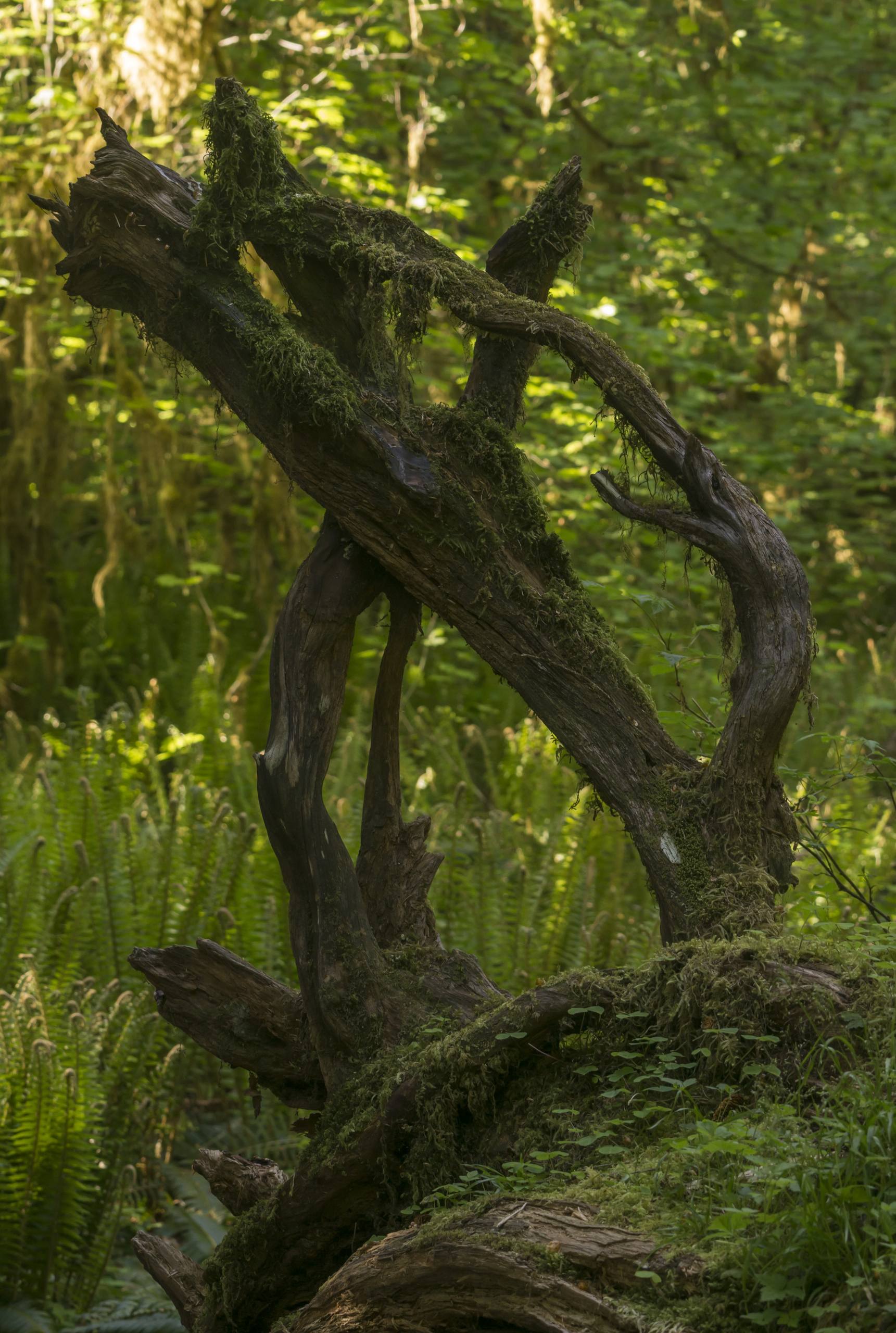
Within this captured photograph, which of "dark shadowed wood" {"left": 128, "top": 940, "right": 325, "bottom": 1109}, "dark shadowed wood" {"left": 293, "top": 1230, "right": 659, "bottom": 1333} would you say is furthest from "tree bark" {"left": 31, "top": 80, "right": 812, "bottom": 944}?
"dark shadowed wood" {"left": 293, "top": 1230, "right": 659, "bottom": 1333}

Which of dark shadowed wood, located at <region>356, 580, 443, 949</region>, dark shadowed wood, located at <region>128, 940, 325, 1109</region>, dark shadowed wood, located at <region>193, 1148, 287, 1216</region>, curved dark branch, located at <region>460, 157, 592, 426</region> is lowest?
dark shadowed wood, located at <region>193, 1148, 287, 1216</region>

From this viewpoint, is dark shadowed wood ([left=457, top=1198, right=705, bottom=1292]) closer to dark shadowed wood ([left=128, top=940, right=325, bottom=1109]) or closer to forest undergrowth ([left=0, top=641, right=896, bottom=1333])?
forest undergrowth ([left=0, top=641, right=896, bottom=1333])

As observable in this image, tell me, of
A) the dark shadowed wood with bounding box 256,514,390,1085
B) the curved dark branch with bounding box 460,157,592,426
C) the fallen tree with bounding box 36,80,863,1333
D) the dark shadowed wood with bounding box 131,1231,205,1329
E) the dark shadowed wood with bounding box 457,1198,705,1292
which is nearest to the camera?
the dark shadowed wood with bounding box 457,1198,705,1292

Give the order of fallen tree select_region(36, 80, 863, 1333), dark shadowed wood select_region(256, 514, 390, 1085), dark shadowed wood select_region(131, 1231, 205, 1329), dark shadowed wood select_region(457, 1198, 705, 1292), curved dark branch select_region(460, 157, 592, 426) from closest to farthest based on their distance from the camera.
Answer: dark shadowed wood select_region(457, 1198, 705, 1292)
fallen tree select_region(36, 80, 863, 1333)
dark shadowed wood select_region(256, 514, 390, 1085)
dark shadowed wood select_region(131, 1231, 205, 1329)
curved dark branch select_region(460, 157, 592, 426)

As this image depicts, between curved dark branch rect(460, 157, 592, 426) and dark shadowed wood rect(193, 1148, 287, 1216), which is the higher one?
curved dark branch rect(460, 157, 592, 426)

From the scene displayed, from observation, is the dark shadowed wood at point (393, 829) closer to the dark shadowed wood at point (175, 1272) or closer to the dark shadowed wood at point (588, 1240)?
the dark shadowed wood at point (175, 1272)

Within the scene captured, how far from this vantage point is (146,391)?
31.5 ft

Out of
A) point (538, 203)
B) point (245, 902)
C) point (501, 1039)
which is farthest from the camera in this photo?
point (245, 902)

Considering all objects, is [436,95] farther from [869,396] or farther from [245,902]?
[245,902]

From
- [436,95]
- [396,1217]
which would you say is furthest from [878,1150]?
[436,95]

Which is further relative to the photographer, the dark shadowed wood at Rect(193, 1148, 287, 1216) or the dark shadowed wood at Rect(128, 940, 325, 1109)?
the dark shadowed wood at Rect(128, 940, 325, 1109)

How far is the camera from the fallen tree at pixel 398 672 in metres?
2.50

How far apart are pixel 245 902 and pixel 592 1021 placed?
3.41 m

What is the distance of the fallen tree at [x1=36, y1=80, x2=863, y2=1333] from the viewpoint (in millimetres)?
2500
